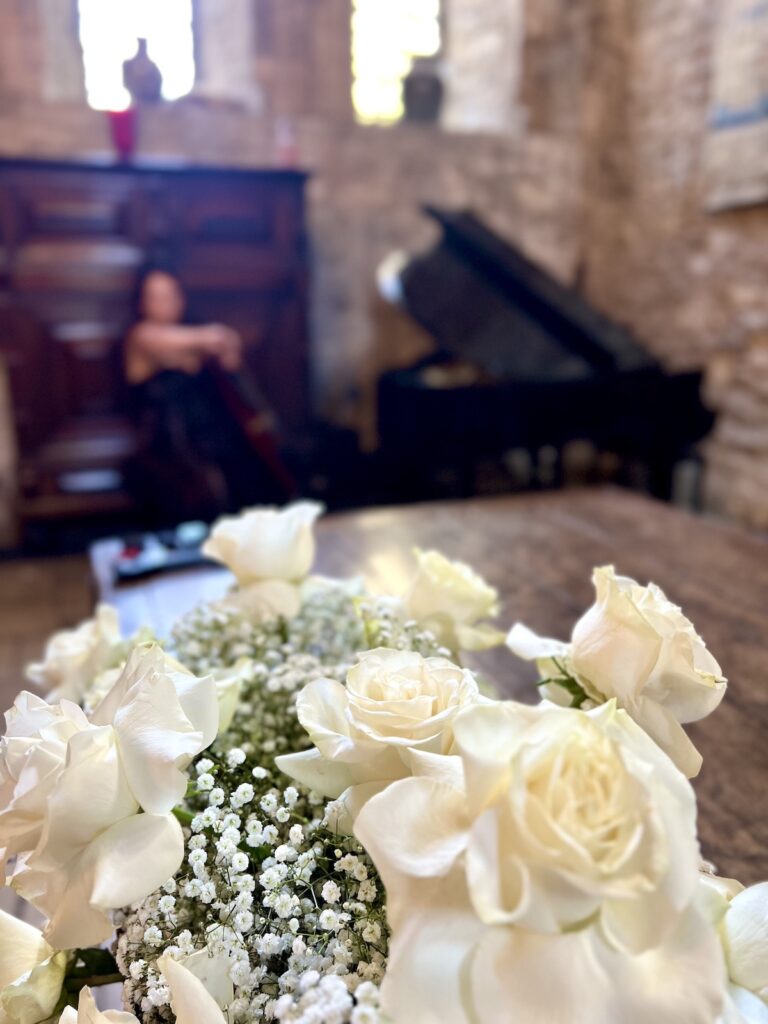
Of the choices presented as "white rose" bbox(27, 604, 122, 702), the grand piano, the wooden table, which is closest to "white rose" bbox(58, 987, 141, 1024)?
"white rose" bbox(27, 604, 122, 702)

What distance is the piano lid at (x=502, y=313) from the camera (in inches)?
144

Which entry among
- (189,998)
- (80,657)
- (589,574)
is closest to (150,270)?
(589,574)

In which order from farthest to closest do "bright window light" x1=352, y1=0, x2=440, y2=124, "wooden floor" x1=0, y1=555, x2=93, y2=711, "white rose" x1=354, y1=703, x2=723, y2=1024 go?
"bright window light" x1=352, y1=0, x2=440, y2=124 → "wooden floor" x1=0, y1=555, x2=93, y2=711 → "white rose" x1=354, y1=703, x2=723, y2=1024

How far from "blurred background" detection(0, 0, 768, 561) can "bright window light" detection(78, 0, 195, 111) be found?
17 millimetres

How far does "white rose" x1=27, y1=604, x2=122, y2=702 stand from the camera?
822 mm

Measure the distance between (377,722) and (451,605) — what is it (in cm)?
32

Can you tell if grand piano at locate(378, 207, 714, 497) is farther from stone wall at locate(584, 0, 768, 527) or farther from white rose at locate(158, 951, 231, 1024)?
white rose at locate(158, 951, 231, 1024)

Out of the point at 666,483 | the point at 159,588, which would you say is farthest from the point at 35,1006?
the point at 666,483

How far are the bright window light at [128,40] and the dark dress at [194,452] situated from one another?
6.58 feet

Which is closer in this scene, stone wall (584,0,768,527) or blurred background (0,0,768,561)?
blurred background (0,0,768,561)

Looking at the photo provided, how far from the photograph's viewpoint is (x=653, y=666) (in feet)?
1.64

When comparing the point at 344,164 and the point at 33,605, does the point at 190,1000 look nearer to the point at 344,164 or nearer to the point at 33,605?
the point at 33,605

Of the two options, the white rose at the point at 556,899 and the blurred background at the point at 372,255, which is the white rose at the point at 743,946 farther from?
the blurred background at the point at 372,255

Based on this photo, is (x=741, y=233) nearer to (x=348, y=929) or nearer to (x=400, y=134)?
(x=400, y=134)
